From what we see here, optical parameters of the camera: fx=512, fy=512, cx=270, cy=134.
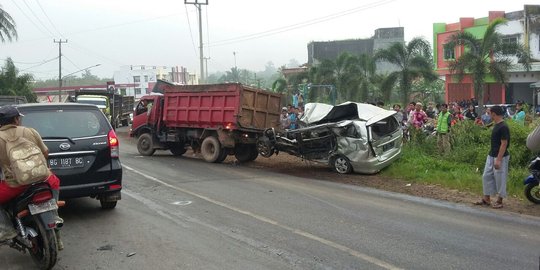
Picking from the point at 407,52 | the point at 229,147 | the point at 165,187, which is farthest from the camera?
the point at 407,52

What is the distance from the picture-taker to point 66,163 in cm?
671

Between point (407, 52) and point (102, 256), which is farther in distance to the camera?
point (407, 52)

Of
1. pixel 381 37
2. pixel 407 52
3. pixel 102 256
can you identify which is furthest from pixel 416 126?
pixel 381 37

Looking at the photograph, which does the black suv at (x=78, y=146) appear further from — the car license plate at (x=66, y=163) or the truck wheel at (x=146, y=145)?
the truck wheel at (x=146, y=145)

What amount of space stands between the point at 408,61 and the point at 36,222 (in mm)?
27598

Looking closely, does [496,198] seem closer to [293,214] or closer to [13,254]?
[293,214]

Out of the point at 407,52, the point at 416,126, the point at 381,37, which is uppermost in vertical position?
the point at 381,37

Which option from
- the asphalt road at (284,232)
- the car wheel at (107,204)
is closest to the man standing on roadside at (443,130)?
the asphalt road at (284,232)

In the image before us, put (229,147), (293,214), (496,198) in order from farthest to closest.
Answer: (229,147) < (496,198) < (293,214)

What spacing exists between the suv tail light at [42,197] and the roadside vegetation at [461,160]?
26.5 feet

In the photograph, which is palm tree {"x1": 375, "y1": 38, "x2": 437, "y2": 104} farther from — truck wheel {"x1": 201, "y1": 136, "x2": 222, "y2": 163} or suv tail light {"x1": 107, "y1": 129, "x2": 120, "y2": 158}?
suv tail light {"x1": 107, "y1": 129, "x2": 120, "y2": 158}

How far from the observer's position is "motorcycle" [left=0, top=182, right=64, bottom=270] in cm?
490

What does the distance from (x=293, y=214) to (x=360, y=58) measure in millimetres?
32272

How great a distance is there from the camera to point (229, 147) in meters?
14.8
